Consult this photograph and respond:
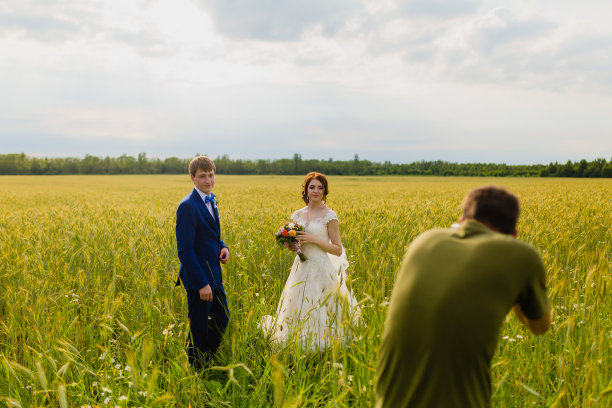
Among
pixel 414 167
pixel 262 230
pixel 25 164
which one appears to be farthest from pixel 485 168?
pixel 25 164

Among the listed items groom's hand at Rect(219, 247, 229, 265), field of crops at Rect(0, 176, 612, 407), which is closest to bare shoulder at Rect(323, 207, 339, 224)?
field of crops at Rect(0, 176, 612, 407)

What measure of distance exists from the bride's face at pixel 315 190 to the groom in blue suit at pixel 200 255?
1224mm

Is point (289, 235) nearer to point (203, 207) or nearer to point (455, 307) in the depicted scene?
point (203, 207)

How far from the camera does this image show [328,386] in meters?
2.96

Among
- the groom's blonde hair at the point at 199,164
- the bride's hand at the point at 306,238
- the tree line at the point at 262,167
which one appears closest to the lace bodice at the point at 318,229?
the bride's hand at the point at 306,238

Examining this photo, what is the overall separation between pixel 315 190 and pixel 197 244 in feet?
4.99

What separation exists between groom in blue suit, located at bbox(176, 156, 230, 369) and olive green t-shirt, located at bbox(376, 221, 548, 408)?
2.26m

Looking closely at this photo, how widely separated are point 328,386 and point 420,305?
2003 mm

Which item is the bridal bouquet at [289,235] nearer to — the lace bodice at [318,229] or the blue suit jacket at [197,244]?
the lace bodice at [318,229]

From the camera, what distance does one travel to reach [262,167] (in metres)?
94.9

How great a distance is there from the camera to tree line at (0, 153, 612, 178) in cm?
8944

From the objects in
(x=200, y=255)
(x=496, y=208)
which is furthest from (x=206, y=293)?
(x=496, y=208)

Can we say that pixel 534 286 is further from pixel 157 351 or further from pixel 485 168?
pixel 485 168

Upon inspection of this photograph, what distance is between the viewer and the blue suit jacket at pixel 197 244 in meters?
3.25
